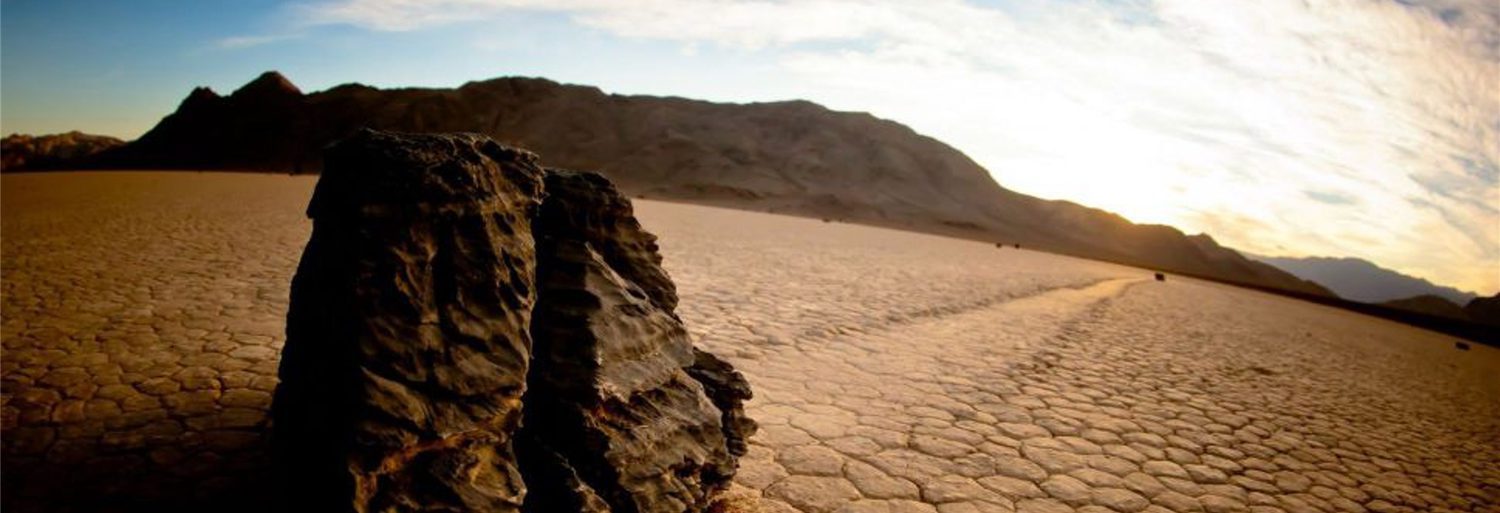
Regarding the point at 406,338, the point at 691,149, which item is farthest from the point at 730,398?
the point at 691,149

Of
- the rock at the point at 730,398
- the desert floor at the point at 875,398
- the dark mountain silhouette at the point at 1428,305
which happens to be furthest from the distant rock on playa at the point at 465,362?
the dark mountain silhouette at the point at 1428,305

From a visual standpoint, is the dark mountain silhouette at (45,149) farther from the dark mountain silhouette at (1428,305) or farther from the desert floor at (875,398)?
the dark mountain silhouette at (1428,305)

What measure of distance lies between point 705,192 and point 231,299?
163 ft

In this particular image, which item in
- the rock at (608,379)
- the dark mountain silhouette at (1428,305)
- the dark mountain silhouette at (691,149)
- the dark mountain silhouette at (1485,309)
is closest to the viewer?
the rock at (608,379)

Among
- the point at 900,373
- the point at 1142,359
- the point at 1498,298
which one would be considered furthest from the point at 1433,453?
the point at 1498,298

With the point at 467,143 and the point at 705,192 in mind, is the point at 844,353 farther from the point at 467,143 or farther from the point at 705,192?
the point at 705,192

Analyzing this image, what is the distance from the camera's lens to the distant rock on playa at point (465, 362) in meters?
1.83

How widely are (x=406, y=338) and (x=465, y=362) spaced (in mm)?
184

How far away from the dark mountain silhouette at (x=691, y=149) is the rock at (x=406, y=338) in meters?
52.1

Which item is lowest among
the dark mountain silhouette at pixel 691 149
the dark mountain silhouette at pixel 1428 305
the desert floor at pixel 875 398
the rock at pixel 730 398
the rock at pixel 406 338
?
the desert floor at pixel 875 398

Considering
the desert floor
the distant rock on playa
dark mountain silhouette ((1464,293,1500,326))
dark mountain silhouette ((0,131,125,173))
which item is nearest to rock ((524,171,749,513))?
the distant rock on playa

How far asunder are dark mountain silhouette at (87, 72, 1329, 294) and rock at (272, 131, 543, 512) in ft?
171

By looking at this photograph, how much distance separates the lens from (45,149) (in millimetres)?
75375

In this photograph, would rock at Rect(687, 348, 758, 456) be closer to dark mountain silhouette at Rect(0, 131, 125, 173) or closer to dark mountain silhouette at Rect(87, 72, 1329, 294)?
dark mountain silhouette at Rect(87, 72, 1329, 294)
